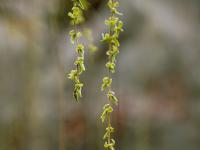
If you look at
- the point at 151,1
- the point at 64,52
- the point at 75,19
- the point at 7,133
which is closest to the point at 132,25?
the point at 151,1

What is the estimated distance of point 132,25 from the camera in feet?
8.32

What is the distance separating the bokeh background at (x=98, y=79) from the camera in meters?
2.44

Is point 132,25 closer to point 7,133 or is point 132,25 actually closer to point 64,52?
point 64,52

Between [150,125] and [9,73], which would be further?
[9,73]

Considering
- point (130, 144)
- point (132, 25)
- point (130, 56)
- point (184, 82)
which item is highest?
point (132, 25)

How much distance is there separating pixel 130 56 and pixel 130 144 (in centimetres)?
45

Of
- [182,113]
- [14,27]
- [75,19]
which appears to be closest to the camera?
[75,19]

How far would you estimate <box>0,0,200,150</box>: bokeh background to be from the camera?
244 centimetres

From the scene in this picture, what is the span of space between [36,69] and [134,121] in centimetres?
59

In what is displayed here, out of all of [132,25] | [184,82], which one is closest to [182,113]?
[184,82]

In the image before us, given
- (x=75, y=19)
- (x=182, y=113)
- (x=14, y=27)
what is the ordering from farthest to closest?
1. (x=14, y=27)
2. (x=182, y=113)
3. (x=75, y=19)

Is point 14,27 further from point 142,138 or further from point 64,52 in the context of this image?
point 142,138

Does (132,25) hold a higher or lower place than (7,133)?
higher

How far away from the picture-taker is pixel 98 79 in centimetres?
251
